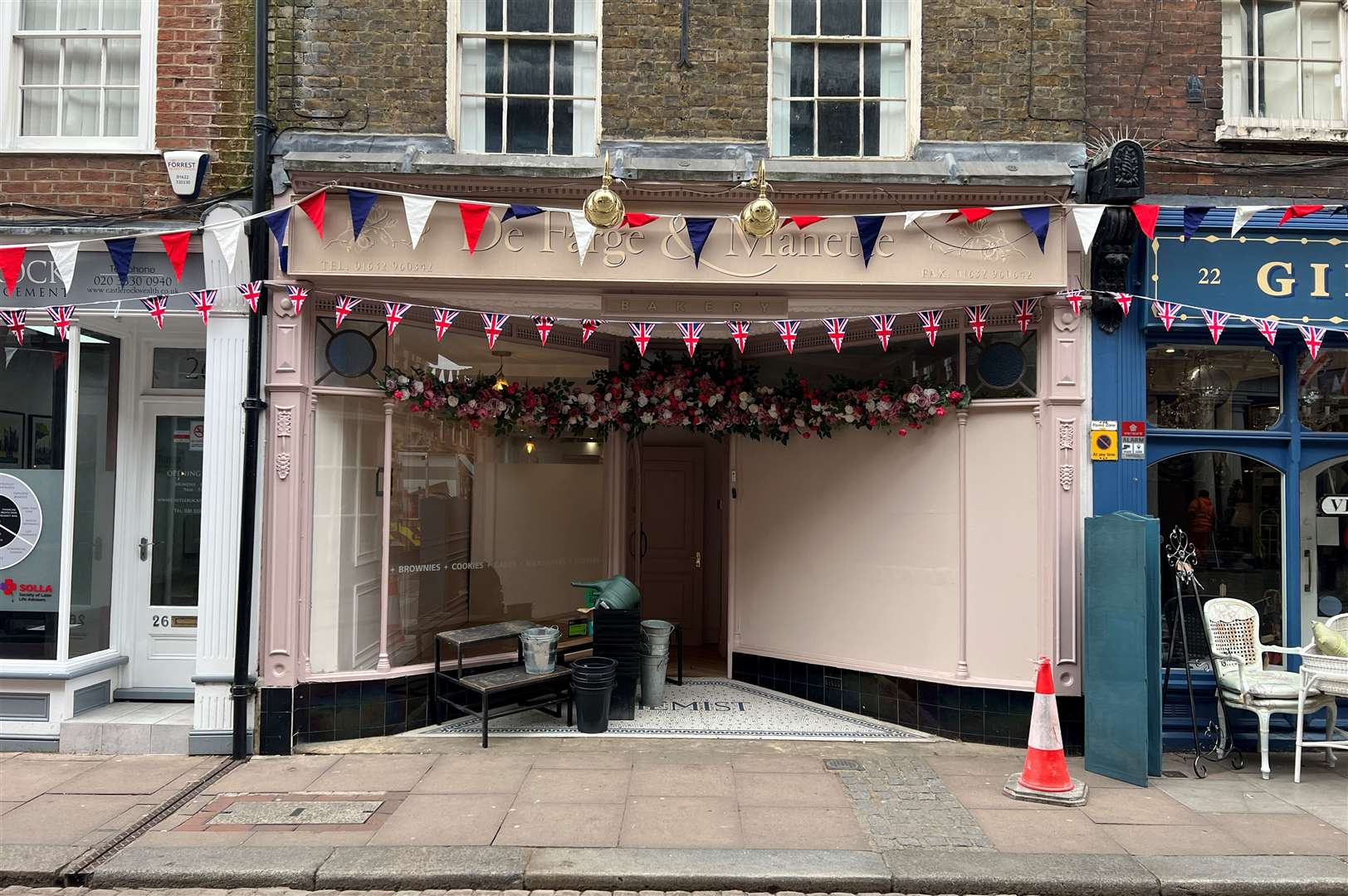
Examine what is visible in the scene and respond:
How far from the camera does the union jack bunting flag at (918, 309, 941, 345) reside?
6820mm

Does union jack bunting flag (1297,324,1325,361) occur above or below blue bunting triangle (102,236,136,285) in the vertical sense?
below

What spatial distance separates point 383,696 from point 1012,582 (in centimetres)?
510

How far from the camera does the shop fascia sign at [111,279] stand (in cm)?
679

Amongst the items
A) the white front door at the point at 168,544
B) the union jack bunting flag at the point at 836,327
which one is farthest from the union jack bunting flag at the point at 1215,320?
the white front door at the point at 168,544

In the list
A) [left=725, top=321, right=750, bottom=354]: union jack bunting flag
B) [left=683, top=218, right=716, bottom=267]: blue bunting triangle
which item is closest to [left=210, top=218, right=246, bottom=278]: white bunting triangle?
[left=683, top=218, right=716, bottom=267]: blue bunting triangle

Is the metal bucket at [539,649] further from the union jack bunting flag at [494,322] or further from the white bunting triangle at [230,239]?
the white bunting triangle at [230,239]

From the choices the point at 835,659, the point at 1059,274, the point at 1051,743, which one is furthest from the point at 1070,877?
the point at 1059,274

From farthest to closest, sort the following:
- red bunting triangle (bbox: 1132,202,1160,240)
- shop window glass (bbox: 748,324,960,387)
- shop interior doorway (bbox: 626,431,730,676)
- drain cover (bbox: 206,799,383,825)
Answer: shop interior doorway (bbox: 626,431,730,676)
shop window glass (bbox: 748,324,960,387)
red bunting triangle (bbox: 1132,202,1160,240)
drain cover (bbox: 206,799,383,825)

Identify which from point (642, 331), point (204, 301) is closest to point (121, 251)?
point (204, 301)

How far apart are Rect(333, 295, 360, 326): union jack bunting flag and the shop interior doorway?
3.94 metres

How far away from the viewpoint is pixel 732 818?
5383 mm

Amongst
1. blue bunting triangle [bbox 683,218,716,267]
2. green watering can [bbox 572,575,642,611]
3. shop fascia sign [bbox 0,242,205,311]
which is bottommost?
green watering can [bbox 572,575,642,611]

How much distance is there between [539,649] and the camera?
23.5 ft

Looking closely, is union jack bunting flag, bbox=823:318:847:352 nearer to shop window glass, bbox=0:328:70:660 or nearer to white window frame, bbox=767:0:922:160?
white window frame, bbox=767:0:922:160
